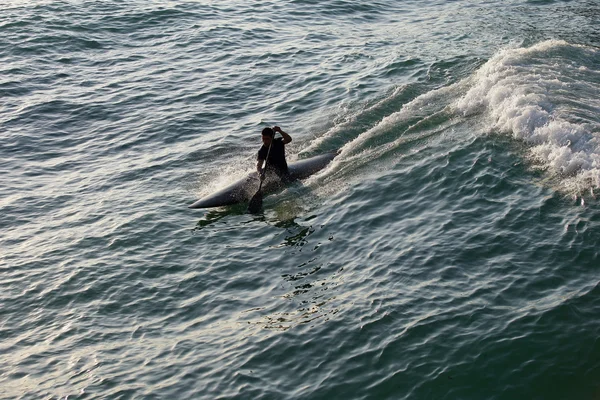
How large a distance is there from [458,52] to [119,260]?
12.9 metres

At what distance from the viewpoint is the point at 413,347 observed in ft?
32.9

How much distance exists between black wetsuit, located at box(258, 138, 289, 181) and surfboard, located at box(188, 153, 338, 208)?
21cm

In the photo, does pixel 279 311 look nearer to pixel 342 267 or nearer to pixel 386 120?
pixel 342 267

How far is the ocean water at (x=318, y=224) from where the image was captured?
33.1 ft

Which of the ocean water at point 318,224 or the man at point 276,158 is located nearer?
the ocean water at point 318,224

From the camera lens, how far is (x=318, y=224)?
550 inches

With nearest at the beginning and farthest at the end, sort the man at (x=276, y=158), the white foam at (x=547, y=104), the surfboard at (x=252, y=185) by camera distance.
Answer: the white foam at (x=547, y=104)
the surfboard at (x=252, y=185)
the man at (x=276, y=158)

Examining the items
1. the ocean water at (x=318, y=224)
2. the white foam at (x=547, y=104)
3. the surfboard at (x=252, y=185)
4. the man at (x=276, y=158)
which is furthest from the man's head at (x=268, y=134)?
the white foam at (x=547, y=104)

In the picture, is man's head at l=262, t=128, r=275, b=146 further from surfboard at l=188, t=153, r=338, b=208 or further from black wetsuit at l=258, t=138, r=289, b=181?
surfboard at l=188, t=153, r=338, b=208

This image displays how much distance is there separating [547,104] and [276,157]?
19.6 feet

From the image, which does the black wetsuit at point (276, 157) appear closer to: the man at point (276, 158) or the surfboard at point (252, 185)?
the man at point (276, 158)

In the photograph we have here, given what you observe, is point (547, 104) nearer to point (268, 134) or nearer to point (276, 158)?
point (276, 158)

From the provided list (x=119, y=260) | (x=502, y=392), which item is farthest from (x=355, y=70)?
(x=502, y=392)

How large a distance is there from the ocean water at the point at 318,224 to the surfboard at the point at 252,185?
0.26 meters
